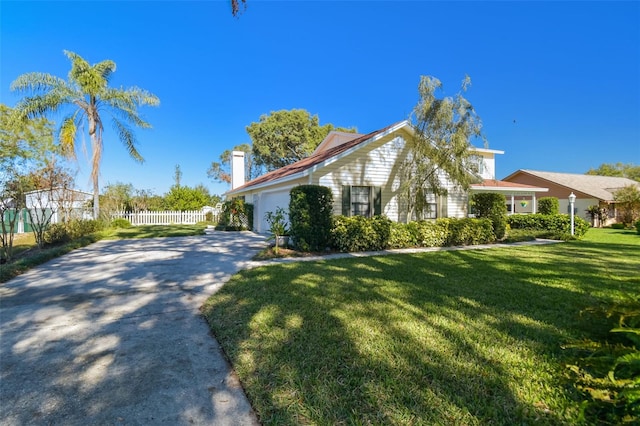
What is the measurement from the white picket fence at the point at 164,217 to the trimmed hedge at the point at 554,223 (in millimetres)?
23564

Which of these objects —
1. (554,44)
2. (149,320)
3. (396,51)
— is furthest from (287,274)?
(554,44)

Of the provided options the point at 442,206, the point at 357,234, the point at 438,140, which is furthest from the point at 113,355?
the point at 442,206

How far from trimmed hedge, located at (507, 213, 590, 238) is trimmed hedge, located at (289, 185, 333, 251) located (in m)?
11.1

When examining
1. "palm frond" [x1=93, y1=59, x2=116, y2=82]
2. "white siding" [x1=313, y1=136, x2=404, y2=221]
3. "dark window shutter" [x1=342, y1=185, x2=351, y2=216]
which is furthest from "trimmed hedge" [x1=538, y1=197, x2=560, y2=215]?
"palm frond" [x1=93, y1=59, x2=116, y2=82]

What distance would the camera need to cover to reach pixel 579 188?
87.2 feet

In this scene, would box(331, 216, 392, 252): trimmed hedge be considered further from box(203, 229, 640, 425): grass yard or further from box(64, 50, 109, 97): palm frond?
box(64, 50, 109, 97): palm frond

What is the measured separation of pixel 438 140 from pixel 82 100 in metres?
19.2

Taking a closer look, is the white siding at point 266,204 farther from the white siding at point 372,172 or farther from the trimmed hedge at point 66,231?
the trimmed hedge at point 66,231

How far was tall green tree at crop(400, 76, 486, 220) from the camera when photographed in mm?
10617

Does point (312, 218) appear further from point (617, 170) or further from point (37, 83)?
point (617, 170)

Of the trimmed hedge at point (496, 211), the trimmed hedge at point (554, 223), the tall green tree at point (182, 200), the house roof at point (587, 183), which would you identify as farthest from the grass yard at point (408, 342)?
the house roof at point (587, 183)

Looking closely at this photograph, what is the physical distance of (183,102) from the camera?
22.3m

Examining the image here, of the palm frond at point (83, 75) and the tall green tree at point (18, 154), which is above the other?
the palm frond at point (83, 75)

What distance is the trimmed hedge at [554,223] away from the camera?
1471 centimetres
